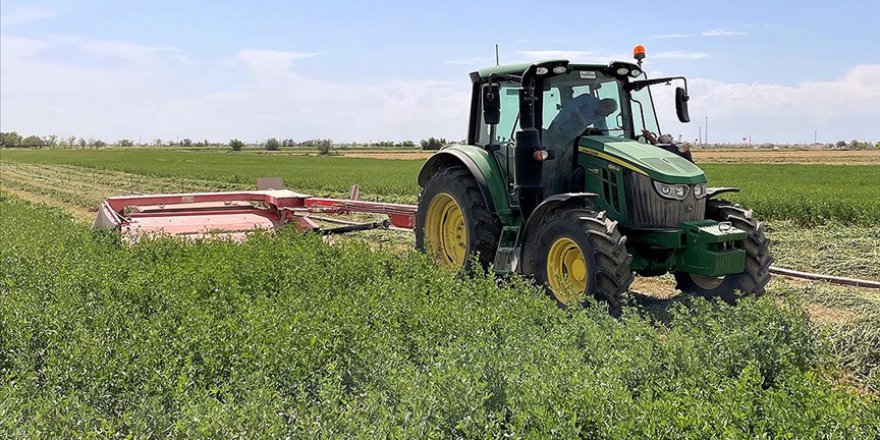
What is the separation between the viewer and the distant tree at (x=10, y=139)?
118875 millimetres

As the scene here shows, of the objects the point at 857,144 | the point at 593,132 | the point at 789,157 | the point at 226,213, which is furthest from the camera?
the point at 857,144

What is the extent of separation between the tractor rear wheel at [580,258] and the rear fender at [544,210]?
0.13ft

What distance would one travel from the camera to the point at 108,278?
6.35 meters

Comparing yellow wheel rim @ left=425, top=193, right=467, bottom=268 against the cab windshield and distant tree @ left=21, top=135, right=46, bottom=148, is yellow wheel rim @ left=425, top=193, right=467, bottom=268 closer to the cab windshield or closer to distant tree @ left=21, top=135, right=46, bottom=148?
the cab windshield

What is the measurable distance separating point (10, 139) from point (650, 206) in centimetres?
13346

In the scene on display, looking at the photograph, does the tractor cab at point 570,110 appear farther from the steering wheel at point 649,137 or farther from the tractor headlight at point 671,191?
the tractor headlight at point 671,191

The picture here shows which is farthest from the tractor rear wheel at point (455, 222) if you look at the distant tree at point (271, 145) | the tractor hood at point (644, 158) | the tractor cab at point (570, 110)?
the distant tree at point (271, 145)

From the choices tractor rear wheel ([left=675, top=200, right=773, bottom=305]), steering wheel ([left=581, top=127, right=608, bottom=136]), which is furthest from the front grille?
steering wheel ([left=581, top=127, right=608, bottom=136])

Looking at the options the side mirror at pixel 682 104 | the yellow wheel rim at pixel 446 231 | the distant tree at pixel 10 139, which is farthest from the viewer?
the distant tree at pixel 10 139

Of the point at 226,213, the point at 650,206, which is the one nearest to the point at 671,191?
the point at 650,206

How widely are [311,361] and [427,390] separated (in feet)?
3.27

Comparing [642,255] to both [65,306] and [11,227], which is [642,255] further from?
[11,227]

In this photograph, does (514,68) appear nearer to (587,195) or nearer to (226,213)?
(587,195)

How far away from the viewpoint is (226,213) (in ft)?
35.6
